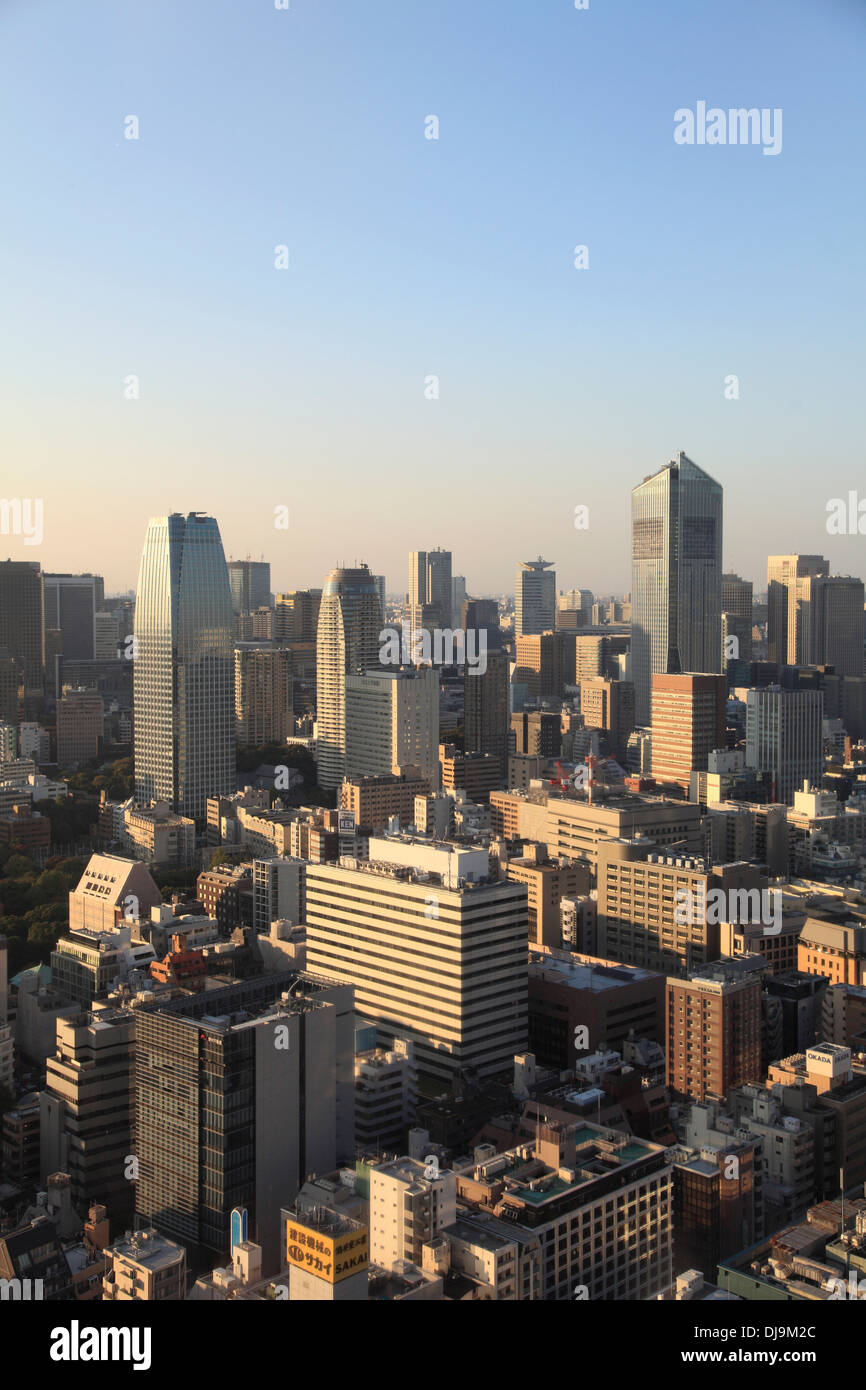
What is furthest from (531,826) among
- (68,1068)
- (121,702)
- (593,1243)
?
(121,702)

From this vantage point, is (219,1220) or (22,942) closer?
(219,1220)

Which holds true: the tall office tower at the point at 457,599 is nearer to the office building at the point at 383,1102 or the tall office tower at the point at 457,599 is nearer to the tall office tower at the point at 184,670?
the tall office tower at the point at 184,670

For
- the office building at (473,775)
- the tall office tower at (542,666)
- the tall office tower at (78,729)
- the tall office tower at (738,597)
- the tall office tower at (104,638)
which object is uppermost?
the tall office tower at (738,597)

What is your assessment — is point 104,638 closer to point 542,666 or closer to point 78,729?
point 78,729

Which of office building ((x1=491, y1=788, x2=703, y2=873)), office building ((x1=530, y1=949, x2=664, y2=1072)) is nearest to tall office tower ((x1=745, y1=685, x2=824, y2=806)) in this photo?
office building ((x1=491, y1=788, x2=703, y2=873))

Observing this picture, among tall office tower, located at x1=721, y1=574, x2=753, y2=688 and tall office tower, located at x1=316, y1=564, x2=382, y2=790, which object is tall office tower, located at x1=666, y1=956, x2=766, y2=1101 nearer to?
tall office tower, located at x1=316, y1=564, x2=382, y2=790

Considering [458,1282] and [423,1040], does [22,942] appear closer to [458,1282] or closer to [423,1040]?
[423,1040]

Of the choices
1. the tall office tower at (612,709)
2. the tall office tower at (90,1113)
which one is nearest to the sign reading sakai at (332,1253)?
the tall office tower at (90,1113)

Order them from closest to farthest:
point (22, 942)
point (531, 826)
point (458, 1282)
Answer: point (458, 1282) < point (22, 942) < point (531, 826)
